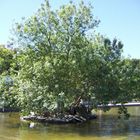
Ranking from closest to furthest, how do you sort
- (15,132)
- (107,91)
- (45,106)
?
(15,132) < (45,106) < (107,91)

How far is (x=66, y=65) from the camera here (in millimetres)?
30891

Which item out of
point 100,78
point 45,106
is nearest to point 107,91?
point 100,78

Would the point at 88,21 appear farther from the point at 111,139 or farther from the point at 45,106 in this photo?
the point at 111,139

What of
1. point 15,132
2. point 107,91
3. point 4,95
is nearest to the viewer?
point 15,132

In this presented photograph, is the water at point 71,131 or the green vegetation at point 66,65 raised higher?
the green vegetation at point 66,65

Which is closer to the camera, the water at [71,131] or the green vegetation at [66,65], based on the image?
the water at [71,131]

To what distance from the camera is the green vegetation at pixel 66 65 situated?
3022 cm

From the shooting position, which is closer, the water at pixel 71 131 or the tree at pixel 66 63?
the water at pixel 71 131

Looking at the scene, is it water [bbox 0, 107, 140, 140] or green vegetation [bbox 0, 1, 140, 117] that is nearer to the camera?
water [bbox 0, 107, 140, 140]

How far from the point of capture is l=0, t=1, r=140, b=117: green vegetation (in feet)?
99.1

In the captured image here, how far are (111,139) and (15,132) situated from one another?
697cm

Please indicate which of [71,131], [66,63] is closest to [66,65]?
[66,63]

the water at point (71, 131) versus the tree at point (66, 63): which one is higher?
the tree at point (66, 63)

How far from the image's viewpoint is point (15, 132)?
24891 millimetres
